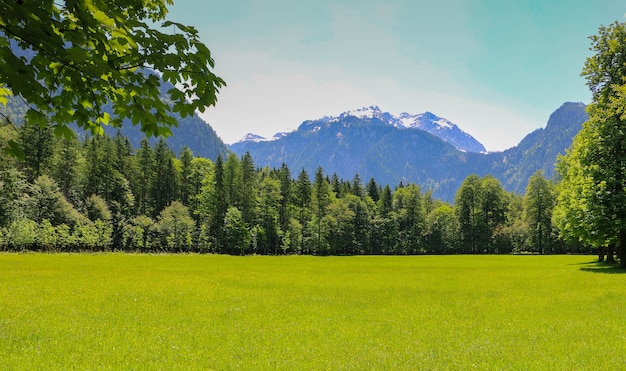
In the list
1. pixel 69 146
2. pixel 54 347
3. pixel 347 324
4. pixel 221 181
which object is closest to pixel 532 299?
pixel 347 324

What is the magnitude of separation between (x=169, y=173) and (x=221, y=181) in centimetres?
1704

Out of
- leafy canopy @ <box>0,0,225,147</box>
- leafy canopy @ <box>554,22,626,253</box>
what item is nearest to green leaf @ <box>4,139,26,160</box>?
leafy canopy @ <box>0,0,225,147</box>

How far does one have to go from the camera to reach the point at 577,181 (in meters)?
41.4

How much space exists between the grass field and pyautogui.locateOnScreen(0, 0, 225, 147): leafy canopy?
7602 millimetres

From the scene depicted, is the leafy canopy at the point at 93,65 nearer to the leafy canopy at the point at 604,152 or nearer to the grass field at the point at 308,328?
the grass field at the point at 308,328

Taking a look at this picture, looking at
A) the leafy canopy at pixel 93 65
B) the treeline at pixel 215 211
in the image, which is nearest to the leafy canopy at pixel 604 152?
the leafy canopy at pixel 93 65

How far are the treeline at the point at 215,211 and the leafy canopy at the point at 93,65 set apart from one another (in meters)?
71.8

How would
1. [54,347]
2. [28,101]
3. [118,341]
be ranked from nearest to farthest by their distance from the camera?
[28,101] → [54,347] → [118,341]

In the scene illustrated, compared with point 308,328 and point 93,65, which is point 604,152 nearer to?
point 308,328

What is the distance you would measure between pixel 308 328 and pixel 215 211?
8494cm

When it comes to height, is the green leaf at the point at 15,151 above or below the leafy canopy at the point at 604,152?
below

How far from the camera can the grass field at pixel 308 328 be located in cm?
1097

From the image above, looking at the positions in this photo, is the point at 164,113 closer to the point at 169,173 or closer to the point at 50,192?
the point at 50,192

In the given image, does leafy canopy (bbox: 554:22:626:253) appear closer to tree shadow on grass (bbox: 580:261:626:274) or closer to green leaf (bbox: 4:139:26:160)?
tree shadow on grass (bbox: 580:261:626:274)
